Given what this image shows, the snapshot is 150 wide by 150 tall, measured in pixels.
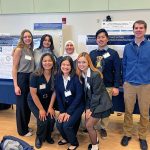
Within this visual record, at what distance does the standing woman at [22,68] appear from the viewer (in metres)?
3.02

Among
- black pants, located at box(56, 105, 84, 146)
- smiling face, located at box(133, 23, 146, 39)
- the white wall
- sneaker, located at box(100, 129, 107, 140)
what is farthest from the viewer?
the white wall

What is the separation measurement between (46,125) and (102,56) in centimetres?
101

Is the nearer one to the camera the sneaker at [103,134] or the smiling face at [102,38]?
the smiling face at [102,38]

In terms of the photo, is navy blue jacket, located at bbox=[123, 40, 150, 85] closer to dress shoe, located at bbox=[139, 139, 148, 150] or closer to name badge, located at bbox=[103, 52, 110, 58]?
name badge, located at bbox=[103, 52, 110, 58]

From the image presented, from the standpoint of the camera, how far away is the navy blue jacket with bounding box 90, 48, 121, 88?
9.46 feet

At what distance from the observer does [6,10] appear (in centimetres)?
482

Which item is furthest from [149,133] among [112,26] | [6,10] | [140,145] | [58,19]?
[6,10]

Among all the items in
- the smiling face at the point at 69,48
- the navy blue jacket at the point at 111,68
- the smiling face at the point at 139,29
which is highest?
the smiling face at the point at 139,29

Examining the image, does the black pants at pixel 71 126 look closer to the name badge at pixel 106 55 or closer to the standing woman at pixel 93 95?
the standing woman at pixel 93 95

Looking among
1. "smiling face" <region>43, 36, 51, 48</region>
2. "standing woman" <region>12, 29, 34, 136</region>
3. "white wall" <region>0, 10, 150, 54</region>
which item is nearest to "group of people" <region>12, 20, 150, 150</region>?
"standing woman" <region>12, 29, 34, 136</region>

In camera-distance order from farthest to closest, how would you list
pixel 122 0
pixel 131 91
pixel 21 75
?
pixel 122 0
pixel 21 75
pixel 131 91

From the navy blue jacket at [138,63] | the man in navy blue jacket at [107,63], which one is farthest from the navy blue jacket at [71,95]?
the navy blue jacket at [138,63]

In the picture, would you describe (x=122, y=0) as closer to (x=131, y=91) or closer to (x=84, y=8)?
(x=84, y=8)

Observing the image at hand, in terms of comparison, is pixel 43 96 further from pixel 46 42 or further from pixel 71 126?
pixel 46 42
